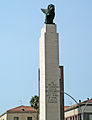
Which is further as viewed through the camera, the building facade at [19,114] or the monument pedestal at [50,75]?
the building facade at [19,114]

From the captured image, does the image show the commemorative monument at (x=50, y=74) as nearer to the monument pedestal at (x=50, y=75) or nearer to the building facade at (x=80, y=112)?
the monument pedestal at (x=50, y=75)

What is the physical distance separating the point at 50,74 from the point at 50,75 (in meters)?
0.10

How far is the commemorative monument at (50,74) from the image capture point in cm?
3422

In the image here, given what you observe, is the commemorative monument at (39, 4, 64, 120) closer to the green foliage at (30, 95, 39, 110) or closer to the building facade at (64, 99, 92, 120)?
the building facade at (64, 99, 92, 120)

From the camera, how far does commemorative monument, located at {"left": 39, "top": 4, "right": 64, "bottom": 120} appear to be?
34.2m

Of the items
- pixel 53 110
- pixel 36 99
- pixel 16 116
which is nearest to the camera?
pixel 53 110

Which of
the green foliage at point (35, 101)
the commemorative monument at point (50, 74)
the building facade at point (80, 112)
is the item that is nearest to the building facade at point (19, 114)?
the green foliage at point (35, 101)

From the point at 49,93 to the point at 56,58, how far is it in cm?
343

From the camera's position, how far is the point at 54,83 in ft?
114

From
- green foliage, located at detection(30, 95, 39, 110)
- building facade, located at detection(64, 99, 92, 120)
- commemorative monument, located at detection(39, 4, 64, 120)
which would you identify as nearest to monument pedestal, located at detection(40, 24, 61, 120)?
commemorative monument, located at detection(39, 4, 64, 120)

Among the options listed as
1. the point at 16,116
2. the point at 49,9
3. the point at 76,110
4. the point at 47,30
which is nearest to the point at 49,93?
the point at 47,30

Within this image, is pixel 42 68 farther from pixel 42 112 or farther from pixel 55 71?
pixel 42 112

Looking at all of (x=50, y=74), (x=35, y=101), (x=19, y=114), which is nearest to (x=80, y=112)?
(x=35, y=101)

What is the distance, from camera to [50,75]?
3469 cm
